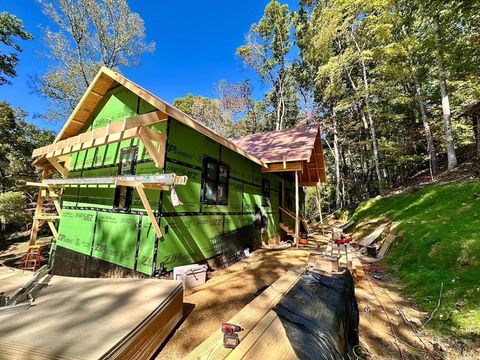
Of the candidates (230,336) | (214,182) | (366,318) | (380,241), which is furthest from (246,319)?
(380,241)

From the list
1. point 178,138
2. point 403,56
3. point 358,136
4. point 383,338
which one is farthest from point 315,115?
point 383,338

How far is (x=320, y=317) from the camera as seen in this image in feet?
6.93

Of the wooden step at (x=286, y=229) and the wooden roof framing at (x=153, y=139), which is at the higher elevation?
the wooden roof framing at (x=153, y=139)

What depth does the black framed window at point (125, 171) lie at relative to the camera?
19.8 ft

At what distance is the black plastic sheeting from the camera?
1.71 metres

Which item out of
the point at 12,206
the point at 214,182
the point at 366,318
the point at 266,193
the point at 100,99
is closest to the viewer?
the point at 366,318

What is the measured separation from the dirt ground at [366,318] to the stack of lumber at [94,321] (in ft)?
1.12

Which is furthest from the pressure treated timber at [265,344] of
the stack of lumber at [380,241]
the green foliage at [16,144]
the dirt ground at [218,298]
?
the green foliage at [16,144]

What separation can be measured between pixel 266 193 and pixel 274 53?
2041cm

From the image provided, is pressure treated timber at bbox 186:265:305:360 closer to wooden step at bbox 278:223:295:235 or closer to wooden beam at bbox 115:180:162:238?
wooden beam at bbox 115:180:162:238

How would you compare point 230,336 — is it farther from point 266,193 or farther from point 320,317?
point 266,193

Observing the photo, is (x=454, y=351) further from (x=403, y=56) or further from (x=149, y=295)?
(x=403, y=56)

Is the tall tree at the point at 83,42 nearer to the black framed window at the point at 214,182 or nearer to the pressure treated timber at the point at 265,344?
the black framed window at the point at 214,182

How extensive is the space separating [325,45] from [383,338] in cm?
2042
